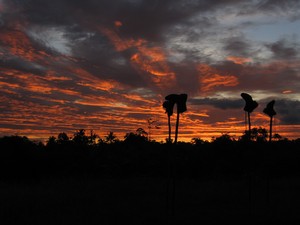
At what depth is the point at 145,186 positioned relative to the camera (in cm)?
2908

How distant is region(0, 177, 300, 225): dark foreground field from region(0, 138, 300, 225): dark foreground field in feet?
0.13

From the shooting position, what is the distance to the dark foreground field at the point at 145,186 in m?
16.4

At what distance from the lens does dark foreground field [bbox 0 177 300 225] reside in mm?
15508

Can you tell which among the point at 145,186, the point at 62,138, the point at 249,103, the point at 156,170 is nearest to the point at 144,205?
the point at 249,103

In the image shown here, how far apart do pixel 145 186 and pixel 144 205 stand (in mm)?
8793

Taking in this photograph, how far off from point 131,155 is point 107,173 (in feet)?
13.6

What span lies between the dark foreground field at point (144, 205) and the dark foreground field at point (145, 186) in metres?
0.04

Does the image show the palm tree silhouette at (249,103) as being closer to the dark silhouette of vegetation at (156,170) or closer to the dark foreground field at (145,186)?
the dark silhouette of vegetation at (156,170)

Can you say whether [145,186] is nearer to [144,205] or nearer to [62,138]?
[144,205]

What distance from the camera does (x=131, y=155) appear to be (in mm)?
41562

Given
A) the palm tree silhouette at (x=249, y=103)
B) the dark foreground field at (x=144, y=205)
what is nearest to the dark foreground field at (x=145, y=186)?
the dark foreground field at (x=144, y=205)

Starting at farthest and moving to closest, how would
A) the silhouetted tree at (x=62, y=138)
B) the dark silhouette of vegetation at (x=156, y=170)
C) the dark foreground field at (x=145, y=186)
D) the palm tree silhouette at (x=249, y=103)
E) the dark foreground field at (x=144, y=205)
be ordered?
the silhouetted tree at (x=62, y=138) → the dark silhouette of vegetation at (x=156, y=170) → the palm tree silhouette at (x=249, y=103) → the dark foreground field at (x=145, y=186) → the dark foreground field at (x=144, y=205)

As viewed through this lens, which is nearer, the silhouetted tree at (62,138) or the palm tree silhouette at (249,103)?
the palm tree silhouette at (249,103)

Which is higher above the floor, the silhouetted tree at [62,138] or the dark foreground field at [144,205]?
the silhouetted tree at [62,138]
